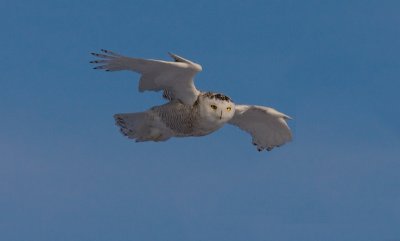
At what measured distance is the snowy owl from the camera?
24.0 metres

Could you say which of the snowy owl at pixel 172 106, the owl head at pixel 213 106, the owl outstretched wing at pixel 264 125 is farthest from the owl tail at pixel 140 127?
the owl outstretched wing at pixel 264 125

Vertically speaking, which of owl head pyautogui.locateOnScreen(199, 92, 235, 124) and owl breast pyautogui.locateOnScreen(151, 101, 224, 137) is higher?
owl head pyautogui.locateOnScreen(199, 92, 235, 124)

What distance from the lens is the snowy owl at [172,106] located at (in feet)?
78.7

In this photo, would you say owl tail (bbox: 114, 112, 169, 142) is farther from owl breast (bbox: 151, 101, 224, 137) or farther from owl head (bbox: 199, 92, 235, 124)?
owl head (bbox: 199, 92, 235, 124)

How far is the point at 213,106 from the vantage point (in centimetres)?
2478

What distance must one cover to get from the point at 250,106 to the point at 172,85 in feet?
8.88

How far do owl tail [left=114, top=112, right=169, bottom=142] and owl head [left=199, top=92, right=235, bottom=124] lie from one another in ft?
4.69

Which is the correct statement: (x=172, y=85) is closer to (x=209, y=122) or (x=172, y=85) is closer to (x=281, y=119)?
(x=209, y=122)

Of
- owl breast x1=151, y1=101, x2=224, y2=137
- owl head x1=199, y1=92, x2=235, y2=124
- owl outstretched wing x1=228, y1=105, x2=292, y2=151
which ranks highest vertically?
owl outstretched wing x1=228, y1=105, x2=292, y2=151

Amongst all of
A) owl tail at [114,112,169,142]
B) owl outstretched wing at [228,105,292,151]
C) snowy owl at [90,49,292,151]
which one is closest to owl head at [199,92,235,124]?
snowy owl at [90,49,292,151]

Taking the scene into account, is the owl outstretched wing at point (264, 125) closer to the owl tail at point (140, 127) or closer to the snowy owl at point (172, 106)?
the snowy owl at point (172, 106)

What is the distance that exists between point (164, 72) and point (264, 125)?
4341 mm

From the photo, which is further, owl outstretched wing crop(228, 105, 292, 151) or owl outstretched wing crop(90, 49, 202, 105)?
owl outstretched wing crop(228, 105, 292, 151)

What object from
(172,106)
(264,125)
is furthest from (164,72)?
(264,125)
